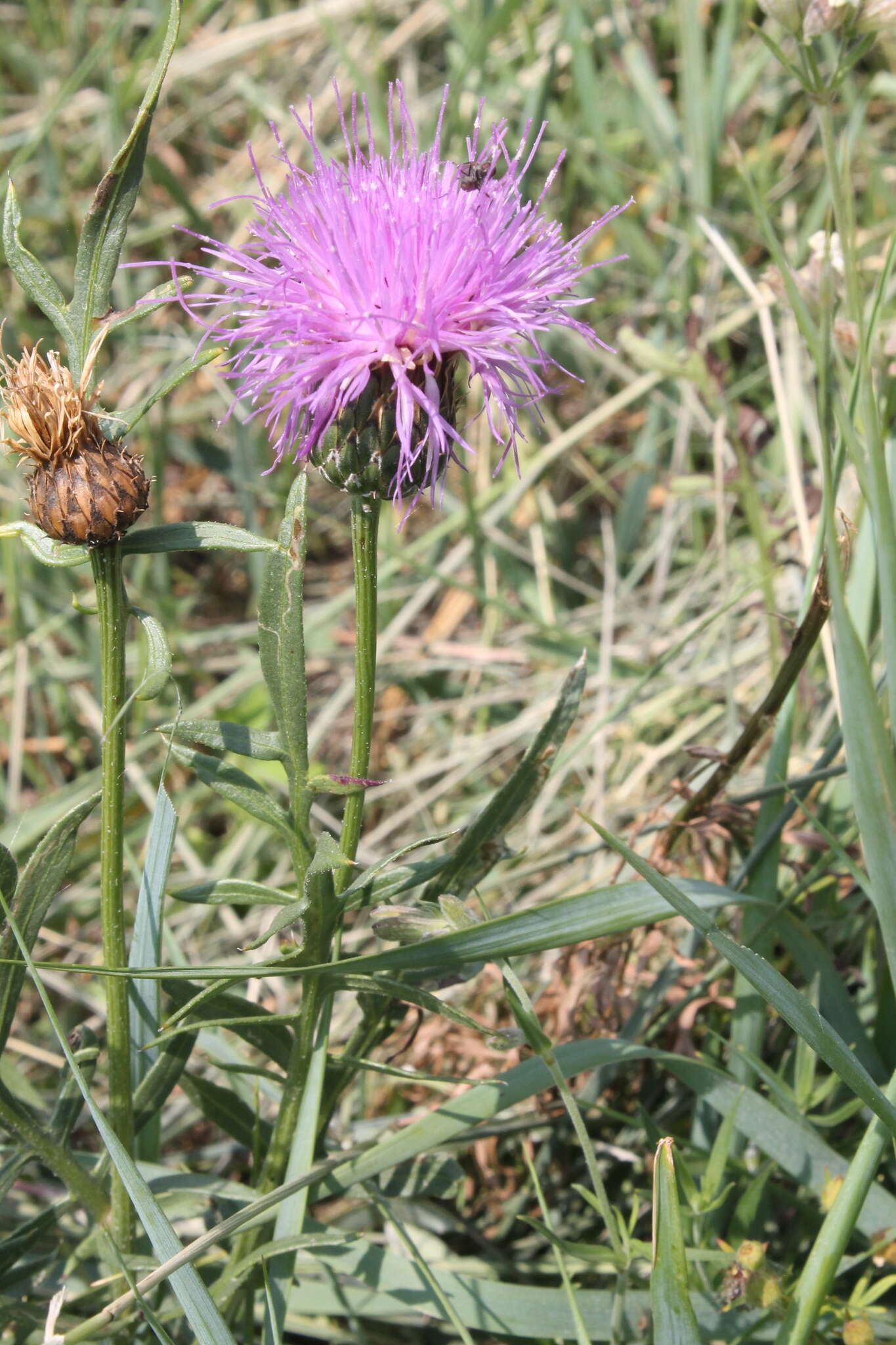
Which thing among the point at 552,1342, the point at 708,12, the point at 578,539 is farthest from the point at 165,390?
the point at 708,12

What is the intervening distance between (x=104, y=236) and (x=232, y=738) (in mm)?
540

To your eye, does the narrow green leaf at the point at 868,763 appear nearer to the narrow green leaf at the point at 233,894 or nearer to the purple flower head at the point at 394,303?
the purple flower head at the point at 394,303

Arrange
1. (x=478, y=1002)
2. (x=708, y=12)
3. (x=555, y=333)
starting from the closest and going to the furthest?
(x=478, y=1002)
(x=555, y=333)
(x=708, y=12)

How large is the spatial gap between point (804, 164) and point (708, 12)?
0.62 m

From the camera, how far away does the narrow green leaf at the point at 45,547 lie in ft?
3.76

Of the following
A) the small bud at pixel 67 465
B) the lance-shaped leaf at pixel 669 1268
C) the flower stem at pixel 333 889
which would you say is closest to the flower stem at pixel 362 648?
the flower stem at pixel 333 889

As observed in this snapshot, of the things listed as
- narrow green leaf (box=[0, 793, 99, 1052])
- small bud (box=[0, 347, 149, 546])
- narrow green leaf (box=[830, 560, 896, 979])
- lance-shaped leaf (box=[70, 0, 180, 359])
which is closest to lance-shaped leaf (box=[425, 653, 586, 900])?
narrow green leaf (box=[830, 560, 896, 979])

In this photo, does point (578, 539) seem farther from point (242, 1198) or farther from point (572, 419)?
point (242, 1198)

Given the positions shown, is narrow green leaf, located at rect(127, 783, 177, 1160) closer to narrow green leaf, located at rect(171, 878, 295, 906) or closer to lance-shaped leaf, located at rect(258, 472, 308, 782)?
narrow green leaf, located at rect(171, 878, 295, 906)

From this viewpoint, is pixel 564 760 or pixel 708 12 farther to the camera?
pixel 708 12

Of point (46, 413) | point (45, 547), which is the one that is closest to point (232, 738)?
point (45, 547)

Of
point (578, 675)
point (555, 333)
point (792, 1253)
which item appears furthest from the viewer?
point (555, 333)

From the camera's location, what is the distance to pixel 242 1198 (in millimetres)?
1391

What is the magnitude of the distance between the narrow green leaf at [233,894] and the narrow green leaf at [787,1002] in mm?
375
